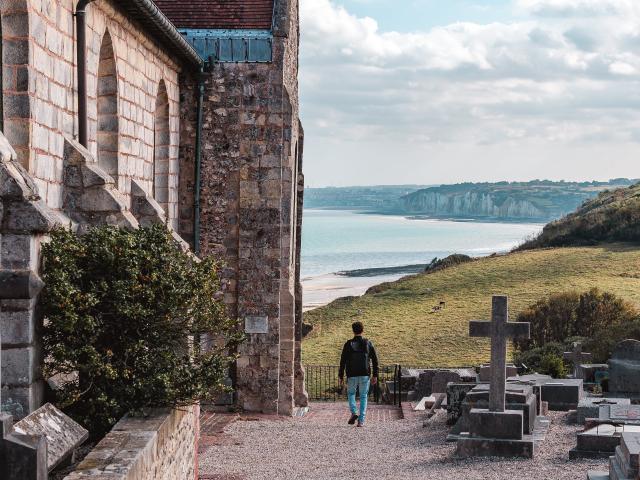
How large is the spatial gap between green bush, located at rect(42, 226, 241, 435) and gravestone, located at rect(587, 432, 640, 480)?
12.0 feet

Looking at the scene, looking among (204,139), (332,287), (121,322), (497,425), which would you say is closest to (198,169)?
(204,139)

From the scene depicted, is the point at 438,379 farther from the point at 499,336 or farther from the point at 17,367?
the point at 17,367

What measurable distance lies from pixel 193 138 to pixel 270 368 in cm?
432

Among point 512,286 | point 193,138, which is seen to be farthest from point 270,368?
point 512,286

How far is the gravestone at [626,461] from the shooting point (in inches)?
342

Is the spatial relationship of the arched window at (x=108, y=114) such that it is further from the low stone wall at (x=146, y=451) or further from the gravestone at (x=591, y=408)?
the gravestone at (x=591, y=408)

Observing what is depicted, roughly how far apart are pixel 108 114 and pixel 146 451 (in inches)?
258

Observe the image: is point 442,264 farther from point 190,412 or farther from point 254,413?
point 190,412

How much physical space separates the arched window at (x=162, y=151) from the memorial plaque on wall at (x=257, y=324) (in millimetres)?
2600

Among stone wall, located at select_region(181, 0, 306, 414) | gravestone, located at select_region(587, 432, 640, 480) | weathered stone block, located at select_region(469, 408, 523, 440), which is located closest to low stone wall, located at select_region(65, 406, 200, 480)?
gravestone, located at select_region(587, 432, 640, 480)

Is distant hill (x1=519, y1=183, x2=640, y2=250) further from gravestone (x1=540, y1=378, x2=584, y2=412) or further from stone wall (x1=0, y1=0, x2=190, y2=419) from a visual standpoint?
stone wall (x1=0, y1=0, x2=190, y2=419)

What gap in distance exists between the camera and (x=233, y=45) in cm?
1830

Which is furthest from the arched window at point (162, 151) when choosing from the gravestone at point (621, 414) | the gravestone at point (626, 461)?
the gravestone at point (626, 461)

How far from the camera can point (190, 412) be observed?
1033 centimetres
